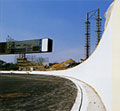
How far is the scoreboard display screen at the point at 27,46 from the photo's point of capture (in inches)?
Answer: 2060

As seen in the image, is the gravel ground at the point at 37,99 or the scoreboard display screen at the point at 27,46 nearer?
the gravel ground at the point at 37,99

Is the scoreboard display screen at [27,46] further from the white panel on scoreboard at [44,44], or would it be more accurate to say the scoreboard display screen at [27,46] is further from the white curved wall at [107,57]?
the white curved wall at [107,57]

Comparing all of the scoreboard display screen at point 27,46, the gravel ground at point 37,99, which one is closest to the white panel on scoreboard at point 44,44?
the scoreboard display screen at point 27,46

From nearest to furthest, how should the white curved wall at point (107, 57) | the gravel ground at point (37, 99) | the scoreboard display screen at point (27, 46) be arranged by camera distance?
the white curved wall at point (107, 57)
the gravel ground at point (37, 99)
the scoreboard display screen at point (27, 46)

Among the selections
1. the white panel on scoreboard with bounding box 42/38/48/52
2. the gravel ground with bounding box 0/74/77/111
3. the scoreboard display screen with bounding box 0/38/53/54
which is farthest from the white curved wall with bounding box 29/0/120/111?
the white panel on scoreboard with bounding box 42/38/48/52

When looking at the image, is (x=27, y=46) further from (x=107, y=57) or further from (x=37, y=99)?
(x=107, y=57)

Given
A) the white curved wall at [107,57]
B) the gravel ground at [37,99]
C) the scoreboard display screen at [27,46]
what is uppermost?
the scoreboard display screen at [27,46]

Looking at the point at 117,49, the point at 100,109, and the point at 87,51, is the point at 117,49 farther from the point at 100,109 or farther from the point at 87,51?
the point at 87,51

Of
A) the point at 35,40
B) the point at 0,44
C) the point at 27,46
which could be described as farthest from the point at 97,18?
the point at 0,44

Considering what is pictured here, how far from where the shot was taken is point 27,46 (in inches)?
2275

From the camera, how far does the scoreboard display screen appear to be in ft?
172

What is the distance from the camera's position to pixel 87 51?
40125mm

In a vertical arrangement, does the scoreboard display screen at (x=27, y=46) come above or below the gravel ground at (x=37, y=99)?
above

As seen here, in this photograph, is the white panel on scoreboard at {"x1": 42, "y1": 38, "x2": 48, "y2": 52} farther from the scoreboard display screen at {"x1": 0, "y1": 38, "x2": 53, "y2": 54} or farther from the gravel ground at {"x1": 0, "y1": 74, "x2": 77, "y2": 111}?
the gravel ground at {"x1": 0, "y1": 74, "x2": 77, "y2": 111}
